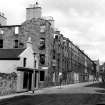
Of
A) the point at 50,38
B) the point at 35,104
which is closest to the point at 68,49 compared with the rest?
the point at 50,38

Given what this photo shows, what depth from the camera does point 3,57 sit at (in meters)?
35.3

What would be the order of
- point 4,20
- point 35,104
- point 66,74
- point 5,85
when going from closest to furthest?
point 35,104 → point 5,85 → point 4,20 → point 66,74

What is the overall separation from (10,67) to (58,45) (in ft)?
83.3

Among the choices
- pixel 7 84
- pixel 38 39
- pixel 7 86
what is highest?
pixel 38 39

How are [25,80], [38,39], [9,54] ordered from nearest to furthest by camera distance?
[25,80], [9,54], [38,39]

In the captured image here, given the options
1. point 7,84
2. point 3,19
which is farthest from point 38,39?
point 7,84

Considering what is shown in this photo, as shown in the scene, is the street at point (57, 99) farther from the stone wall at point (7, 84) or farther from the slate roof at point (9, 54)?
the slate roof at point (9, 54)

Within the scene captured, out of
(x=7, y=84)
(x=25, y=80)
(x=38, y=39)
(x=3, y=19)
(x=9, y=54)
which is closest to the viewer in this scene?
(x=7, y=84)

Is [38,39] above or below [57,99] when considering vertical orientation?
above

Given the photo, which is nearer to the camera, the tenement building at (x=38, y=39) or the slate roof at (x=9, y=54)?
the slate roof at (x=9, y=54)

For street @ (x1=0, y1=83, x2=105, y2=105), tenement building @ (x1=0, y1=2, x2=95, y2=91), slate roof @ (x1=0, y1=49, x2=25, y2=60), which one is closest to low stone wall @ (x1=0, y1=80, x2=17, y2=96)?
street @ (x1=0, y1=83, x2=105, y2=105)

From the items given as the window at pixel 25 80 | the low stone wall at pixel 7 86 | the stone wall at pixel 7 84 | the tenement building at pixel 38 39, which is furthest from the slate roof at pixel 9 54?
the tenement building at pixel 38 39

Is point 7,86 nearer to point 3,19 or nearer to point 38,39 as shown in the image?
point 38,39

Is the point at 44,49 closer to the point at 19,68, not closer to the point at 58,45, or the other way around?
the point at 58,45
